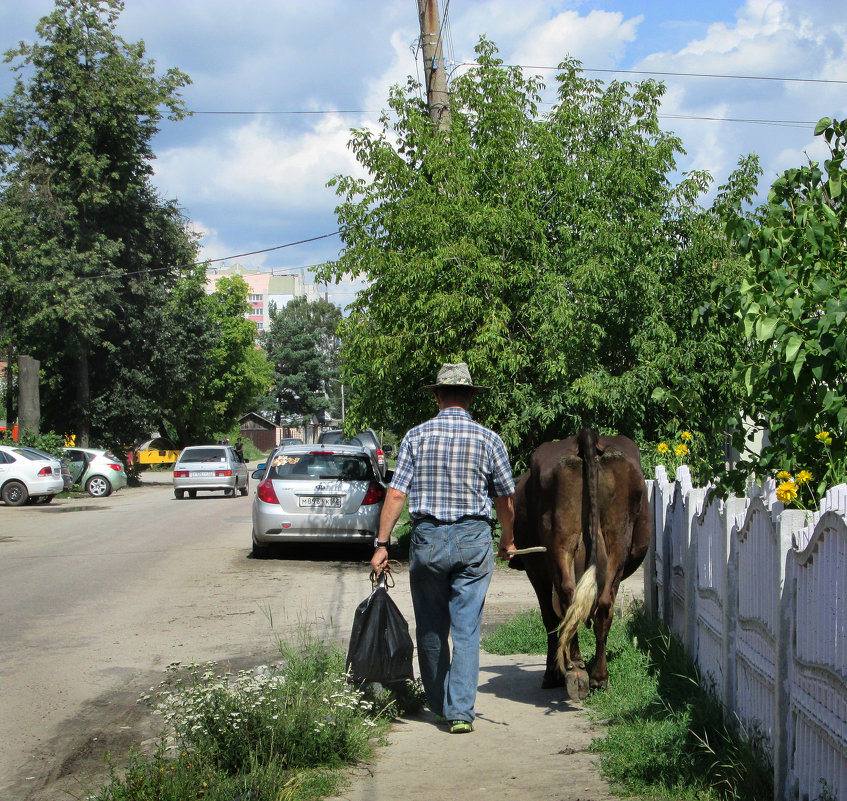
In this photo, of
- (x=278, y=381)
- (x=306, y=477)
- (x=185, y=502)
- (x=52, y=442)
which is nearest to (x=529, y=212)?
(x=306, y=477)

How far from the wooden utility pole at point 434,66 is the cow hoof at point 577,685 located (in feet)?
34.5

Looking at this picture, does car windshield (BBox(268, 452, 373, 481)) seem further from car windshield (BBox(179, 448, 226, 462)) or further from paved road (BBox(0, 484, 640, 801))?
car windshield (BBox(179, 448, 226, 462))

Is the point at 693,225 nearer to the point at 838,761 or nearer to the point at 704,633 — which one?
the point at 704,633

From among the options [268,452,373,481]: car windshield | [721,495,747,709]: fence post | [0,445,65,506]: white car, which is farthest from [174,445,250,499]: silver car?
[721,495,747,709]: fence post

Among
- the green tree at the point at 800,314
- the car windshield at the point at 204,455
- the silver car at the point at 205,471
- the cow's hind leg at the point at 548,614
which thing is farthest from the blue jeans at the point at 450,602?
the car windshield at the point at 204,455

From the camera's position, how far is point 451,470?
19.2 ft

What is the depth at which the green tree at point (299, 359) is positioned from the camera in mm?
114688

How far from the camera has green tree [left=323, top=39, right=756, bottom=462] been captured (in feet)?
42.9

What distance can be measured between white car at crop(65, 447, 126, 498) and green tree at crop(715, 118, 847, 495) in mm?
31018

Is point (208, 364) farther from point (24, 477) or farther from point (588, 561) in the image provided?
point (588, 561)

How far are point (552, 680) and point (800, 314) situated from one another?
3.47 meters

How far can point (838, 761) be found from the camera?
139 inches

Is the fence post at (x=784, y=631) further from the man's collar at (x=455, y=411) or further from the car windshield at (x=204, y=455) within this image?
the car windshield at (x=204, y=455)

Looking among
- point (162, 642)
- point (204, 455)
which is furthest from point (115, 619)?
point (204, 455)
